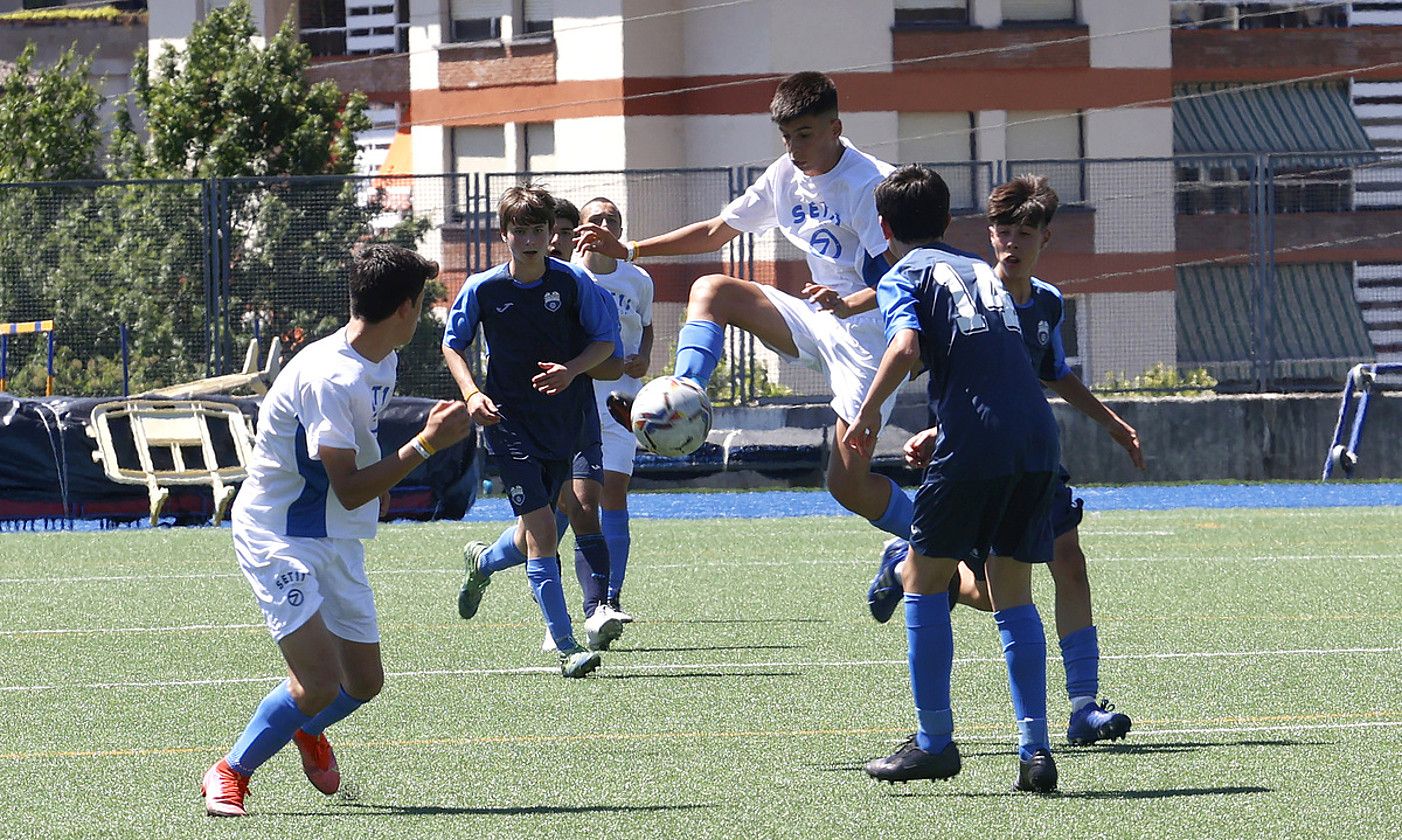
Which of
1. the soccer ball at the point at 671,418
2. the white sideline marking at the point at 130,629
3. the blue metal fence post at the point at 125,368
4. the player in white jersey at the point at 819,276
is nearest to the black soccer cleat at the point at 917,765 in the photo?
the player in white jersey at the point at 819,276

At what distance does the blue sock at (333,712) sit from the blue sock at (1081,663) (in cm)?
221

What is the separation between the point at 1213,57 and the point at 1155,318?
1877cm

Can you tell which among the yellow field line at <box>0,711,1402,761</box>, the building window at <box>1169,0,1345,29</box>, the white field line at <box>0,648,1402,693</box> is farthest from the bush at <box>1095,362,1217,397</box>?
the building window at <box>1169,0,1345,29</box>

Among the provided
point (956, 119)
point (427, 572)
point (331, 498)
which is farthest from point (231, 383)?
point (956, 119)

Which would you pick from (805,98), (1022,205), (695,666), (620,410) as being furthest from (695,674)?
(1022,205)

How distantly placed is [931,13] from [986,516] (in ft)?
99.0

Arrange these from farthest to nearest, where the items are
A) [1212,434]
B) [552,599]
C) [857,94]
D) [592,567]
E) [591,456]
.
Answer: [857,94] < [1212,434] < [591,456] < [592,567] < [552,599]

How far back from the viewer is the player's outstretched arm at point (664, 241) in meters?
8.70

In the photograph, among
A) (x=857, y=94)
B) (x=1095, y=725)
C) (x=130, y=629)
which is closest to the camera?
(x=1095, y=725)

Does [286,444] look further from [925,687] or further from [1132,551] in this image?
[1132,551]

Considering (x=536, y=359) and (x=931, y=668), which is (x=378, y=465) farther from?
(x=536, y=359)

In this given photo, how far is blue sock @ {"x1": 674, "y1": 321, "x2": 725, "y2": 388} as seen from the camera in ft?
27.9

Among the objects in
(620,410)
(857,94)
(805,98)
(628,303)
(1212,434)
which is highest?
(857,94)

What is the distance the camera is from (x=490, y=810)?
575 centimetres
